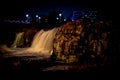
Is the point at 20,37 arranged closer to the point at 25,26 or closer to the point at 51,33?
the point at 25,26

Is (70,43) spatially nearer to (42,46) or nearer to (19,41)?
(42,46)

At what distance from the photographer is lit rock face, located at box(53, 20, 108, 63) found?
11594mm

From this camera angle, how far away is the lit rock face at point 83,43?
11594 mm

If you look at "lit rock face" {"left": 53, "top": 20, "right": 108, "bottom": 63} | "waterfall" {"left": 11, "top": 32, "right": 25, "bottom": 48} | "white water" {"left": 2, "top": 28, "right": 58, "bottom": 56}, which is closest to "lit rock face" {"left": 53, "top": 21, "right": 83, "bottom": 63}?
"lit rock face" {"left": 53, "top": 20, "right": 108, "bottom": 63}

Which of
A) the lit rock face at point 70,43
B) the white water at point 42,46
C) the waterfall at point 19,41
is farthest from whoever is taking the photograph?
the waterfall at point 19,41

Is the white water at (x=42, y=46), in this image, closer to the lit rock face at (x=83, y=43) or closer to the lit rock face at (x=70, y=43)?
the lit rock face at (x=70, y=43)

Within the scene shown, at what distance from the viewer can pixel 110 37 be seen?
11.4 metres

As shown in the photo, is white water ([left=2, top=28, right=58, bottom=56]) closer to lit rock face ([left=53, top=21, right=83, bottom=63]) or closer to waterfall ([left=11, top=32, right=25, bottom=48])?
waterfall ([left=11, top=32, right=25, bottom=48])

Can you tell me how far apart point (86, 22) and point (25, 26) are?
1596cm

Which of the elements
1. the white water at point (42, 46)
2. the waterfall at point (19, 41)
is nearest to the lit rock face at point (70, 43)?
the white water at point (42, 46)

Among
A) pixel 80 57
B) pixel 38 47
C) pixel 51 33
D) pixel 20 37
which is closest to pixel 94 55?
pixel 80 57

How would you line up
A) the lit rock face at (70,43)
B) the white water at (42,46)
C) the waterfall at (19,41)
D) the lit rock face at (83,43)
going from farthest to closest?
the waterfall at (19,41) → the white water at (42,46) → the lit rock face at (70,43) → the lit rock face at (83,43)

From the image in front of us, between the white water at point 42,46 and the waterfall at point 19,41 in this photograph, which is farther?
the waterfall at point 19,41

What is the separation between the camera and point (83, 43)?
12.0 meters
